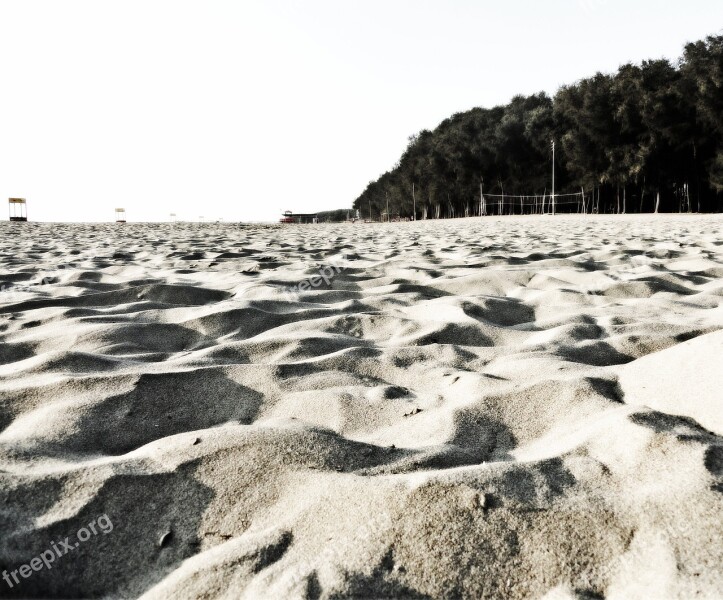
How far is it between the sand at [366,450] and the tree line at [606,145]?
97.1 feet

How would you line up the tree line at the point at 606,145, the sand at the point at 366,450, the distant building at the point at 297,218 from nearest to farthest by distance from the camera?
the sand at the point at 366,450
the tree line at the point at 606,145
the distant building at the point at 297,218

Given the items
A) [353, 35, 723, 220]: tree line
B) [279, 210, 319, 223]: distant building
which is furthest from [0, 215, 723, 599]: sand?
[279, 210, 319, 223]: distant building

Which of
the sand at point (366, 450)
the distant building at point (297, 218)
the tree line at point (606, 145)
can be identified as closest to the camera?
the sand at point (366, 450)

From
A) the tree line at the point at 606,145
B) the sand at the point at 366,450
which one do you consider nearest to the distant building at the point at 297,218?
the tree line at the point at 606,145

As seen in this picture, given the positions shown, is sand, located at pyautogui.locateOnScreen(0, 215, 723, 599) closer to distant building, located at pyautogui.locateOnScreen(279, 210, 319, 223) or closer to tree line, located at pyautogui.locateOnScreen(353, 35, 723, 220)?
tree line, located at pyautogui.locateOnScreen(353, 35, 723, 220)

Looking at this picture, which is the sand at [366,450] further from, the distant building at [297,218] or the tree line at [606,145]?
the distant building at [297,218]

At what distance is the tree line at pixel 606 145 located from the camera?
28144 millimetres

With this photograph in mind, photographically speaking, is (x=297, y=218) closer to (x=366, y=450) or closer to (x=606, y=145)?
(x=606, y=145)

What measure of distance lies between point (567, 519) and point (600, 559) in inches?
3.5

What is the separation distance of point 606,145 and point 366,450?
3425 cm

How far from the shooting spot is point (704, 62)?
1060 inches

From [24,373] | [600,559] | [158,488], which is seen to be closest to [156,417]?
[158,488]

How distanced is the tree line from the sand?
2959 centimetres

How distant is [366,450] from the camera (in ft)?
4.28
